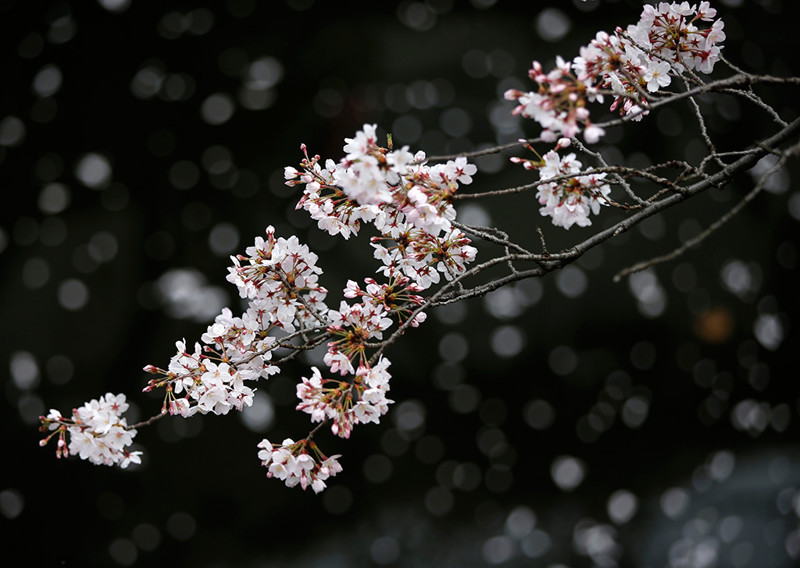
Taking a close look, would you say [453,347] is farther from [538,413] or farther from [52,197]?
[52,197]

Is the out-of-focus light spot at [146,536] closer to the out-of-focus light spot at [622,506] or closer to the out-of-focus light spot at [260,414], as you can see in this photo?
the out-of-focus light spot at [260,414]

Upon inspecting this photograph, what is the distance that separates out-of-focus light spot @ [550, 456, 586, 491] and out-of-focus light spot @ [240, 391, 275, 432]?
95 centimetres

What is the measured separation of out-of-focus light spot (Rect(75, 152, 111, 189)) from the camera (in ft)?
6.34

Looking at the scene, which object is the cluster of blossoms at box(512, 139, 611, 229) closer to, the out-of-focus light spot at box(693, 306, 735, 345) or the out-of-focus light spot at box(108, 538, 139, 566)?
the out-of-focus light spot at box(693, 306, 735, 345)

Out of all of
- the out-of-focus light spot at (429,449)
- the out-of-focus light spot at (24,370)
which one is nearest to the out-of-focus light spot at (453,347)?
the out-of-focus light spot at (429,449)

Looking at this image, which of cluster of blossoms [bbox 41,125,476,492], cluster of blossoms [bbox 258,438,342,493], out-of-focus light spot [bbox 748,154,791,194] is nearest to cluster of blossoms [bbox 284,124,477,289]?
cluster of blossoms [bbox 41,125,476,492]

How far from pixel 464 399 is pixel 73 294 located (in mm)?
1284

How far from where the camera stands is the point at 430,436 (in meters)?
2.04

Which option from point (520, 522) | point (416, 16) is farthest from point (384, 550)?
point (416, 16)

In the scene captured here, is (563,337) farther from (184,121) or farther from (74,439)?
(74,439)

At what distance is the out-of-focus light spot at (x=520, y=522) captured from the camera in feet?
6.71

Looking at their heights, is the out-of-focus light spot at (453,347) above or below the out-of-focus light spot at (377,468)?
above

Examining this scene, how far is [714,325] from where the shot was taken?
215 cm

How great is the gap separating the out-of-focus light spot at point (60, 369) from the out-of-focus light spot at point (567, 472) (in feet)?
5.15
